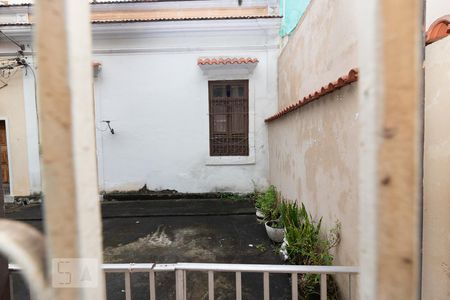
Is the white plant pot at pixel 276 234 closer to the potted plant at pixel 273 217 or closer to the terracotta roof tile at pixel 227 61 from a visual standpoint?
the potted plant at pixel 273 217

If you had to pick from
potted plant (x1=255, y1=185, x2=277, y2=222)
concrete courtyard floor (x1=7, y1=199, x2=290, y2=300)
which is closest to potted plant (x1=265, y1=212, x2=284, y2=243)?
concrete courtyard floor (x1=7, y1=199, x2=290, y2=300)

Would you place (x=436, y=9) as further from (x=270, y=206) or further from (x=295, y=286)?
(x=270, y=206)

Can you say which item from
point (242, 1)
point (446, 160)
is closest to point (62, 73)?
point (446, 160)

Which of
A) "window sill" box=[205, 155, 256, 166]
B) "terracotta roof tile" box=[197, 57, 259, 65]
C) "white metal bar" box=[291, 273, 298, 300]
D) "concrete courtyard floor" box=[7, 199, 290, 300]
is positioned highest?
"terracotta roof tile" box=[197, 57, 259, 65]

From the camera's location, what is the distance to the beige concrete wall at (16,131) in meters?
6.62

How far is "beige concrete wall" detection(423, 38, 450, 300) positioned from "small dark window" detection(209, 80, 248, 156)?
513 centimetres

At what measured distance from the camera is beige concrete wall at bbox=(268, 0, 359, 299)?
2082mm

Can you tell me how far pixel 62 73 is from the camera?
430 mm

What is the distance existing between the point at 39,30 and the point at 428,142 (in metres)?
1.89

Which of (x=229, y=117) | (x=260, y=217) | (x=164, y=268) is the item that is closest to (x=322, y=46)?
(x=164, y=268)

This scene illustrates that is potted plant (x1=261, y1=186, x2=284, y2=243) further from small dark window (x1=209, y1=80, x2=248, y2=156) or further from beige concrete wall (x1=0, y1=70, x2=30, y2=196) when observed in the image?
beige concrete wall (x1=0, y1=70, x2=30, y2=196)

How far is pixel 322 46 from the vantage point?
2943 mm

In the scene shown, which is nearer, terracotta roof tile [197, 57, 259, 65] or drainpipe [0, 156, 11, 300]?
drainpipe [0, 156, 11, 300]

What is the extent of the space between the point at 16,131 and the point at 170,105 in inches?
153
